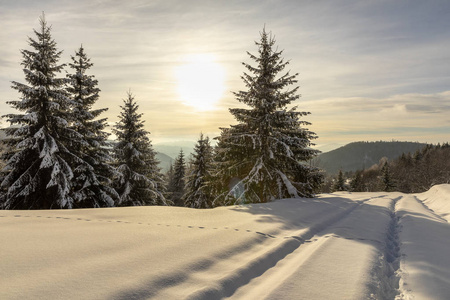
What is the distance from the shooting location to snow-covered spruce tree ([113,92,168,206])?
62.2 ft

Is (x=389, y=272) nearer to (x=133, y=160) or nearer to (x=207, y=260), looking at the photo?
(x=207, y=260)

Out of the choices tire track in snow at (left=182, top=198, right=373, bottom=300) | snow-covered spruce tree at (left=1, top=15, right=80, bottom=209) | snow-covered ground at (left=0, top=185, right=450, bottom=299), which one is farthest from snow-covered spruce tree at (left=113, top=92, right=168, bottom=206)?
tire track in snow at (left=182, top=198, right=373, bottom=300)

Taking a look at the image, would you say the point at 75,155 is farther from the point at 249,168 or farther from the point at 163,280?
the point at 163,280

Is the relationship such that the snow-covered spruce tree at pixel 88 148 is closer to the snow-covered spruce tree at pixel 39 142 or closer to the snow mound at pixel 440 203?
the snow-covered spruce tree at pixel 39 142

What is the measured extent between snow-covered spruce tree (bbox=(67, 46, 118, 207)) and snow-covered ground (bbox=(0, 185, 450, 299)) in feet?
30.5

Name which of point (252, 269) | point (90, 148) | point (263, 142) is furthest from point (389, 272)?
point (90, 148)

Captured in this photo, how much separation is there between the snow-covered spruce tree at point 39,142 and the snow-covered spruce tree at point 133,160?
504 centimetres

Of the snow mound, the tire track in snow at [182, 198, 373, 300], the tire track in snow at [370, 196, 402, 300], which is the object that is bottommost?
the snow mound

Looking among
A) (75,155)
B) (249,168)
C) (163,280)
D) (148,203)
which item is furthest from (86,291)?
(148,203)

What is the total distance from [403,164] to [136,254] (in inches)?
4444

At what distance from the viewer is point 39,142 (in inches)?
531

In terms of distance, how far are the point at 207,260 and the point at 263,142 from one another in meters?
10.9

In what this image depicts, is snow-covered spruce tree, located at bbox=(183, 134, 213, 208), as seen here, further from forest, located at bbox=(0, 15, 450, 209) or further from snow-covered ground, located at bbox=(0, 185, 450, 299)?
snow-covered ground, located at bbox=(0, 185, 450, 299)

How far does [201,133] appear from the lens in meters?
28.2
